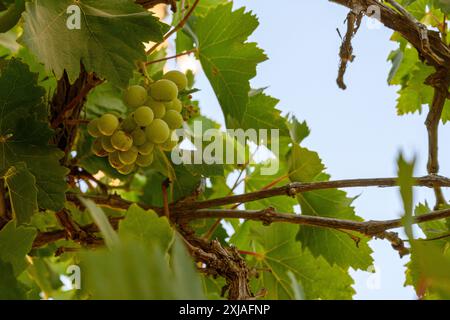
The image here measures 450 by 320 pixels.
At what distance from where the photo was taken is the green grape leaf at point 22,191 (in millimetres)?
779

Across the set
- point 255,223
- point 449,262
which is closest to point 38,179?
point 255,223

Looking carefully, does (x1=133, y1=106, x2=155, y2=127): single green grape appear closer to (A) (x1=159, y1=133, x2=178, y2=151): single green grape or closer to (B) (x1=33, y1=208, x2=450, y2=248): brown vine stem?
(A) (x1=159, y1=133, x2=178, y2=151): single green grape

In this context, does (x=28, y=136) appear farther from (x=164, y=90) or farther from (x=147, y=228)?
(x=147, y=228)

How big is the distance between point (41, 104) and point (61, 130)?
0.09m

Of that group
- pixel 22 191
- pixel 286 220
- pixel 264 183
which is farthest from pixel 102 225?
pixel 264 183

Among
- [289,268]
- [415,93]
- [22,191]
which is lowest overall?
[289,268]

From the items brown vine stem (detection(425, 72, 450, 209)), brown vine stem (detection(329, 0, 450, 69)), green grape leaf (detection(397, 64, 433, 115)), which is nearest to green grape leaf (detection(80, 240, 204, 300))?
brown vine stem (detection(329, 0, 450, 69))

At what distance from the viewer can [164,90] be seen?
2.76 feet

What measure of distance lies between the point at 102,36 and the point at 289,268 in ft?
1.75

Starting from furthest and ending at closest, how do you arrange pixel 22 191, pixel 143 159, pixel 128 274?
1. pixel 143 159
2. pixel 22 191
3. pixel 128 274

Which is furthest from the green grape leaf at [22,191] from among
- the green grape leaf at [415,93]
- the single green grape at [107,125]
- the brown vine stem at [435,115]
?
the green grape leaf at [415,93]

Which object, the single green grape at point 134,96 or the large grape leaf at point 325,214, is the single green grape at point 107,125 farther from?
the large grape leaf at point 325,214

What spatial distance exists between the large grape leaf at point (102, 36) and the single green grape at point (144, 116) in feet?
0.15
